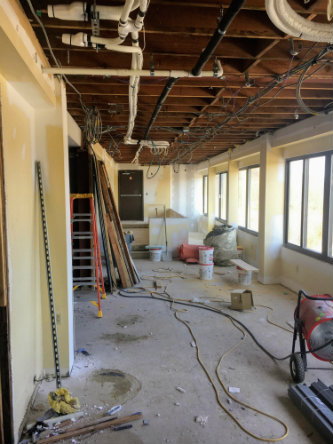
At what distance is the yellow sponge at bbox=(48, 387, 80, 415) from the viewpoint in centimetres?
229

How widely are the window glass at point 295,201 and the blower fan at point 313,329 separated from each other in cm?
273

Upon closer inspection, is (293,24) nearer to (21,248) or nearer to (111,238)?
(21,248)

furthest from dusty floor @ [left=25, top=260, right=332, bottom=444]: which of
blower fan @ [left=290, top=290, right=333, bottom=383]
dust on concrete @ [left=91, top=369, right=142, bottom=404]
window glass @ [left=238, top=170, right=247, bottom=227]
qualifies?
window glass @ [left=238, top=170, right=247, bottom=227]

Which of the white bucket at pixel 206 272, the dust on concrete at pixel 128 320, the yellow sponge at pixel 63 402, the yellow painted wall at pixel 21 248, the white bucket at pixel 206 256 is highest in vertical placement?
the yellow painted wall at pixel 21 248

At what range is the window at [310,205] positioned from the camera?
4.37m

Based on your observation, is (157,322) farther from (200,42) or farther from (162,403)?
(200,42)

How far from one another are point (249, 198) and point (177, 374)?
5399 millimetres

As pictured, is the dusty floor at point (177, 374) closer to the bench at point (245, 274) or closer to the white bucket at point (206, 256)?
Result: the bench at point (245, 274)

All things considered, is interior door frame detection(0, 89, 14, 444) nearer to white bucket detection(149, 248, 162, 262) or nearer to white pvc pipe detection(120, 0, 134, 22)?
white pvc pipe detection(120, 0, 134, 22)

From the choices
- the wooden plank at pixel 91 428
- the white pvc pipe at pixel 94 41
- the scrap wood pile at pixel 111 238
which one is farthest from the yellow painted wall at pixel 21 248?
the scrap wood pile at pixel 111 238

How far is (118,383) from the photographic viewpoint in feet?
8.86

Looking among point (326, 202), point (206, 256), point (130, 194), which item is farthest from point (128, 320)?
point (130, 194)

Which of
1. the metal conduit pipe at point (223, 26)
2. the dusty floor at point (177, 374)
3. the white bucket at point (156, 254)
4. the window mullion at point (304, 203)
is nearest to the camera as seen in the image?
the metal conduit pipe at point (223, 26)

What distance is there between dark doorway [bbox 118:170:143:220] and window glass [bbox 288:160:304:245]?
698cm
